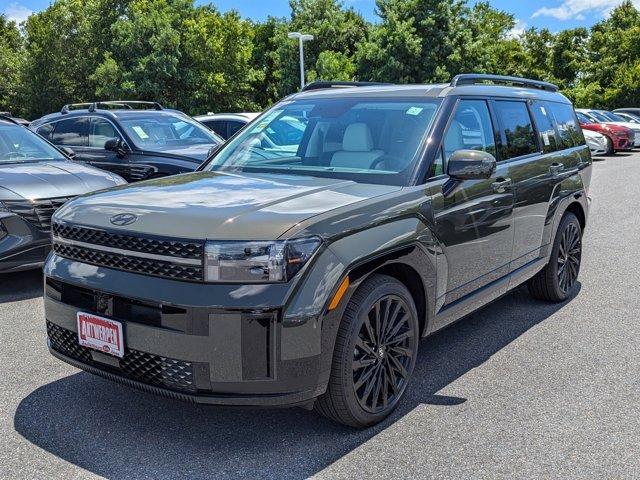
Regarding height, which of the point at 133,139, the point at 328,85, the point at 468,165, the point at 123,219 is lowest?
the point at 123,219

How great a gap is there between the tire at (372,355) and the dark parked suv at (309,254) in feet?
0.03

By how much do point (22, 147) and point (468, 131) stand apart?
5.09 meters

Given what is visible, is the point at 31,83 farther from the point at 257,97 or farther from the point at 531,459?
the point at 531,459

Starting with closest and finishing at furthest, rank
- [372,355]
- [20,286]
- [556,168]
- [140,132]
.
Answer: [372,355], [556,168], [20,286], [140,132]

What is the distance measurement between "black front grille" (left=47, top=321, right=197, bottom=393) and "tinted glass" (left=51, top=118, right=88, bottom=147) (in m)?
6.98

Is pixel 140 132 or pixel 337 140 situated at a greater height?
pixel 337 140

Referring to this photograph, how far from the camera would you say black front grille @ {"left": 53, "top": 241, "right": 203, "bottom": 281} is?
2926 mm

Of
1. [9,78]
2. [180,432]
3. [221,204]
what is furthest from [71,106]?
[9,78]

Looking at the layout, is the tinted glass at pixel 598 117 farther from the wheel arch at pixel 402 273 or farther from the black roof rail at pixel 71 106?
the wheel arch at pixel 402 273

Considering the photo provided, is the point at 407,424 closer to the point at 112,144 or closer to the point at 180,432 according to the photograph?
the point at 180,432

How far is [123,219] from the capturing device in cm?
318

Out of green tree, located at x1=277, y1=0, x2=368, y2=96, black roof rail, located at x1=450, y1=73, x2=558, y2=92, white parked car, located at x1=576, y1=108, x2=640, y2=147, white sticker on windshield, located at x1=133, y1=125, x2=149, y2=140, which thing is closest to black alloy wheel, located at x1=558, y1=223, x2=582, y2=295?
black roof rail, located at x1=450, y1=73, x2=558, y2=92

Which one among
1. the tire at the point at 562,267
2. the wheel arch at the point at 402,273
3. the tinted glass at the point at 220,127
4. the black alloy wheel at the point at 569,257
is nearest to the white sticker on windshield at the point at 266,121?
the wheel arch at the point at 402,273

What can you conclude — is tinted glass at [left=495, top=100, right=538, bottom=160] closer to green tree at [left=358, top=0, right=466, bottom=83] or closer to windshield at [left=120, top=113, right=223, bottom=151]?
windshield at [left=120, top=113, right=223, bottom=151]
